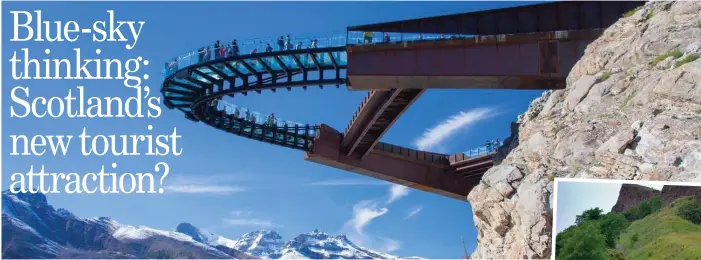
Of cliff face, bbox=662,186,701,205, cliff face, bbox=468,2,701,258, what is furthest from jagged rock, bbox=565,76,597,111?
cliff face, bbox=662,186,701,205

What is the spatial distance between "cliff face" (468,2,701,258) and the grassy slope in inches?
299

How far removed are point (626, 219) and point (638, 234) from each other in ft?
1.21

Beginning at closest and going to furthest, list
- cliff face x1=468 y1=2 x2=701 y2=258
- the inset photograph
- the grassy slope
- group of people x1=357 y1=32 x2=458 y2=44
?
the grassy slope → the inset photograph → cliff face x1=468 y1=2 x2=701 y2=258 → group of people x1=357 y1=32 x2=458 y2=44

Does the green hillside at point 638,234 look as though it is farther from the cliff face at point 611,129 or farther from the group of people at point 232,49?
the group of people at point 232,49

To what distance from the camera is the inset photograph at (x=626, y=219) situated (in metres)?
14.6

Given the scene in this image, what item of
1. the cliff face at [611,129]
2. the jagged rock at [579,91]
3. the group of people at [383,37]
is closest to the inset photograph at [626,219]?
the cliff face at [611,129]

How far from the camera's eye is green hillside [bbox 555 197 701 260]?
572 inches

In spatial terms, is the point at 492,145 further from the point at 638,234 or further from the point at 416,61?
the point at 638,234

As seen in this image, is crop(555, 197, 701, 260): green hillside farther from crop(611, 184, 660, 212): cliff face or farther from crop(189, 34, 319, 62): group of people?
crop(189, 34, 319, 62): group of people

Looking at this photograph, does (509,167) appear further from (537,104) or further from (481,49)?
(537,104)

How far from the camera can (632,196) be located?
605 inches

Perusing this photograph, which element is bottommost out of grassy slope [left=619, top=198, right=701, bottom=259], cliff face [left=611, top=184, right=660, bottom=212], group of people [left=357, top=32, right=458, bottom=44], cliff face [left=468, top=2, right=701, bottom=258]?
grassy slope [left=619, top=198, right=701, bottom=259]

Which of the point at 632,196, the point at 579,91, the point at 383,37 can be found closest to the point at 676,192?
the point at 632,196

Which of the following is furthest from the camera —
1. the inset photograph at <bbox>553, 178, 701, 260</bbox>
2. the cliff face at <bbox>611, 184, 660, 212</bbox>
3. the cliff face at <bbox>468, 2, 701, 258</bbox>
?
the cliff face at <bbox>468, 2, 701, 258</bbox>
